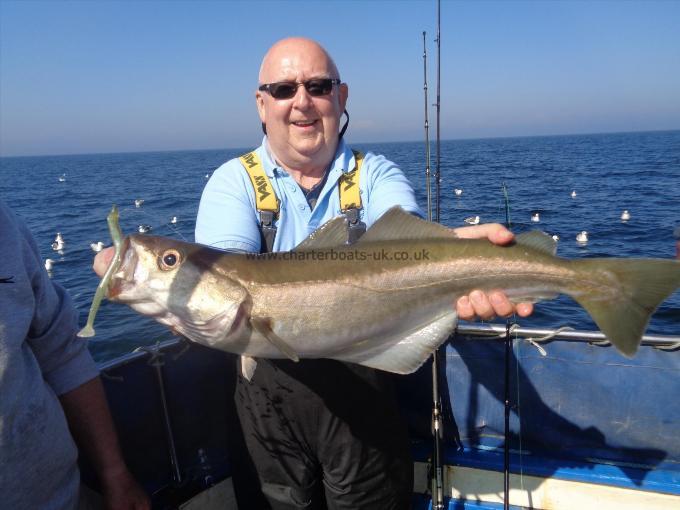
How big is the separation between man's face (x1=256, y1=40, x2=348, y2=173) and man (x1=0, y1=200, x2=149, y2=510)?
1868mm

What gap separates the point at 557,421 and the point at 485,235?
7.23 ft

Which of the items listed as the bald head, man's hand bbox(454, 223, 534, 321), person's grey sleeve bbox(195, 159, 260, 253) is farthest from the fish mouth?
man's hand bbox(454, 223, 534, 321)

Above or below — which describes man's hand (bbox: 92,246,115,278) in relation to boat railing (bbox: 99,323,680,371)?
above

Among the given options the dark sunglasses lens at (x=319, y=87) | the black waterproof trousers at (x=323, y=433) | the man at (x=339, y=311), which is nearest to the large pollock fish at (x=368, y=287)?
the man at (x=339, y=311)

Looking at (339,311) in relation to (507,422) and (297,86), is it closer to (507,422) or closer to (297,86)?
(297,86)

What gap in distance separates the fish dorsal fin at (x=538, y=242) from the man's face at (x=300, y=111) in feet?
5.25

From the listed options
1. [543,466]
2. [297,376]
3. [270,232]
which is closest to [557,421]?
[543,466]

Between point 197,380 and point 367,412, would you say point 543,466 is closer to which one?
point 367,412

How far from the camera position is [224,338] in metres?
2.86

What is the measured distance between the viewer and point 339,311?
2955mm

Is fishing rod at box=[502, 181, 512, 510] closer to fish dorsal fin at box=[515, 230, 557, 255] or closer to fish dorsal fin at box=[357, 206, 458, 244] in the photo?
fish dorsal fin at box=[515, 230, 557, 255]

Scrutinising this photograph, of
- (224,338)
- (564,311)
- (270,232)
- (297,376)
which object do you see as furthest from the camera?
(564,311)

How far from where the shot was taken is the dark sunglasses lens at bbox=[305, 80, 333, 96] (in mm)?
3615

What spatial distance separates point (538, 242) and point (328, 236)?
1.36 metres
